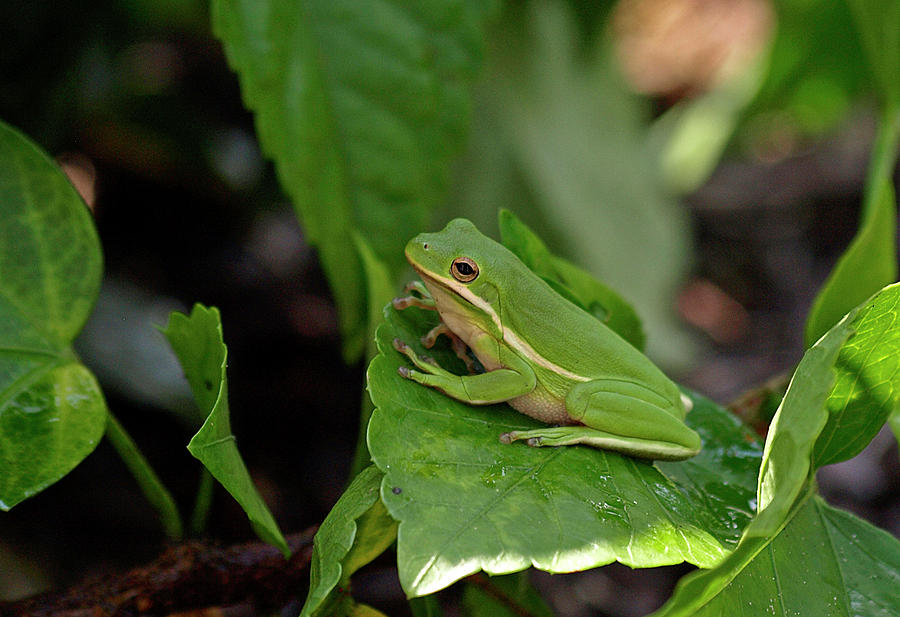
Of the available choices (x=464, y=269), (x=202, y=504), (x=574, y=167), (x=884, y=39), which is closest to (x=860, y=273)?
(x=464, y=269)

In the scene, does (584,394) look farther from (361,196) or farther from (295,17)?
(295,17)

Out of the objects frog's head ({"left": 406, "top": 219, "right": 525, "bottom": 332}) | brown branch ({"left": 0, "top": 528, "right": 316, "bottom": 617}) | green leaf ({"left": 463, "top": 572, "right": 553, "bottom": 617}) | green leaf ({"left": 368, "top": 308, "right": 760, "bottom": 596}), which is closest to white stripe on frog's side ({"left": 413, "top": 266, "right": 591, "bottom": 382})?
frog's head ({"left": 406, "top": 219, "right": 525, "bottom": 332})

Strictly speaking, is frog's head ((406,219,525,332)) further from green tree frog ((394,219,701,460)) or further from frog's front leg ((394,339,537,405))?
frog's front leg ((394,339,537,405))

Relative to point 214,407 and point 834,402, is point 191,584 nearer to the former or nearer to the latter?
point 214,407

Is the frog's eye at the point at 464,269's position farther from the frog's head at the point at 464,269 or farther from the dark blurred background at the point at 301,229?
the dark blurred background at the point at 301,229

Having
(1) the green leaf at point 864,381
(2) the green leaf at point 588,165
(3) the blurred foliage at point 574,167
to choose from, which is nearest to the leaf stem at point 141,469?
(1) the green leaf at point 864,381

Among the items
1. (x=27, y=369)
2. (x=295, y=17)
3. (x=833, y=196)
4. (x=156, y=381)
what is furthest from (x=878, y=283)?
(x=833, y=196)

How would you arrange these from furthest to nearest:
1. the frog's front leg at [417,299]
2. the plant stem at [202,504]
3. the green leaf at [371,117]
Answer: the green leaf at [371,117] → the frog's front leg at [417,299] → the plant stem at [202,504]
